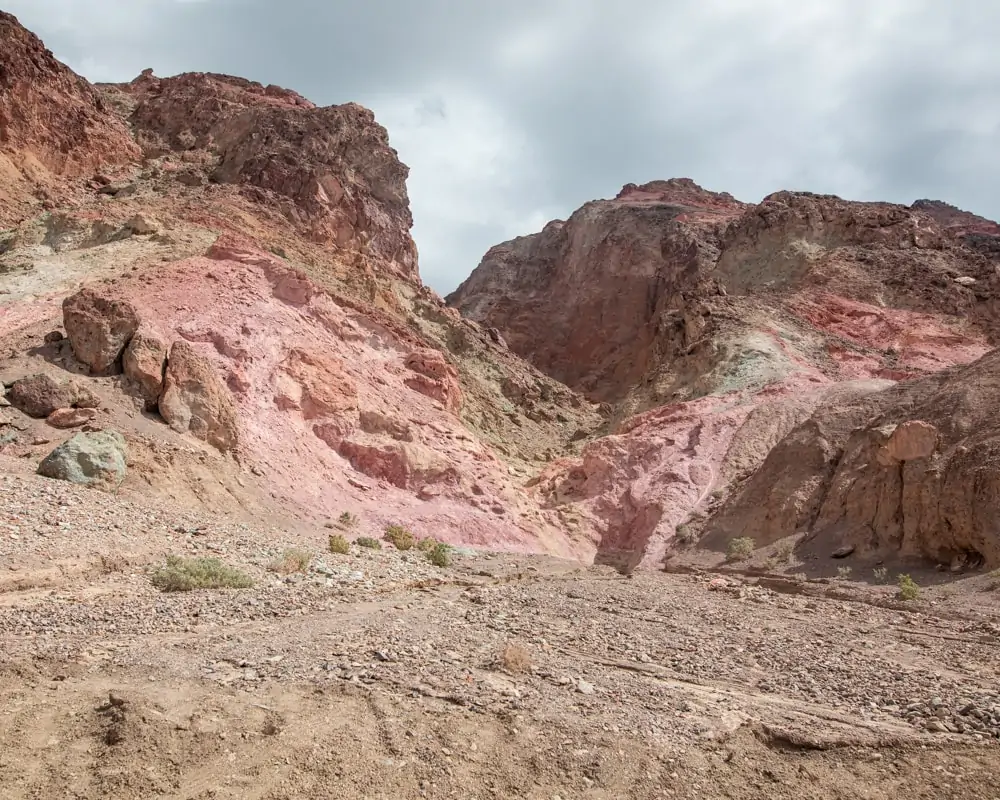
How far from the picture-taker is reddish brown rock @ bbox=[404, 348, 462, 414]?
26.6m

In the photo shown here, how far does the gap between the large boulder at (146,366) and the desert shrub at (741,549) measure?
14.4m

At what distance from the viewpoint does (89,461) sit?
12.3 m

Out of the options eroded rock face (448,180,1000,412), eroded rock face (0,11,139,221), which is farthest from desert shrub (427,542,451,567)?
eroded rock face (0,11,139,221)

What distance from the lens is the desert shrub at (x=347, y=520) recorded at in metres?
17.0

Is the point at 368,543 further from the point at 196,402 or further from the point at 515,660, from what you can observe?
the point at 515,660

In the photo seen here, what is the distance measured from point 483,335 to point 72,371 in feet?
92.4

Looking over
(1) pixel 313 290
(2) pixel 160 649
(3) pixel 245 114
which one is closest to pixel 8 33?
(3) pixel 245 114

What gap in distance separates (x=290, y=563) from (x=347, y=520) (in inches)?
267

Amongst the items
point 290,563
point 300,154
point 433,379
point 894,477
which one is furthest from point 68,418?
point 300,154

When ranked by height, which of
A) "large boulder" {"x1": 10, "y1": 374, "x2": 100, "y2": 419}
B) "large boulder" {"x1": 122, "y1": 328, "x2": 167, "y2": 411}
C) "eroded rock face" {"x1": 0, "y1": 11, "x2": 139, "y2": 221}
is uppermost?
"eroded rock face" {"x1": 0, "y1": 11, "x2": 139, "y2": 221}

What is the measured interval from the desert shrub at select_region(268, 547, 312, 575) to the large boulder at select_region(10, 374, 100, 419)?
Result: 21.7 feet

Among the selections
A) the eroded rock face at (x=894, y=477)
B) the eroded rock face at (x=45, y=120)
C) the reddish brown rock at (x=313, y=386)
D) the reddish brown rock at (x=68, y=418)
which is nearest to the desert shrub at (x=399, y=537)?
the reddish brown rock at (x=313, y=386)

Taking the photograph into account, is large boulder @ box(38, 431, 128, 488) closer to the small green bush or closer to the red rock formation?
the small green bush

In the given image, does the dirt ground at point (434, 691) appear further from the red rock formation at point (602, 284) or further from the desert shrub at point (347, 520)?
the red rock formation at point (602, 284)
